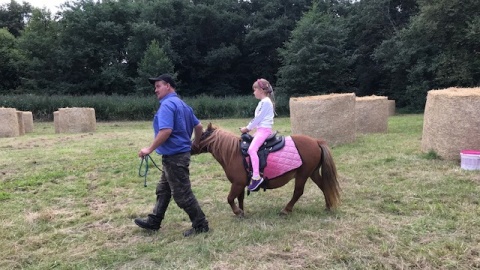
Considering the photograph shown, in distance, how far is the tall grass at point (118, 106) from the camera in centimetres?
2531

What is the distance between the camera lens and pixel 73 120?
16.1 metres

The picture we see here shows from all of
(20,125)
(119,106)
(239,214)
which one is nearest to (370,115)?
(239,214)

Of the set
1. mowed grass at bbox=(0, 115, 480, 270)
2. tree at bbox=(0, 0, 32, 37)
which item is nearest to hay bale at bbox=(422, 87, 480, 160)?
mowed grass at bbox=(0, 115, 480, 270)

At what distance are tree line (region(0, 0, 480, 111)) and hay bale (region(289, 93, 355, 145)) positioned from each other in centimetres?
1629

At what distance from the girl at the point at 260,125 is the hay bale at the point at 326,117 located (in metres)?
5.10

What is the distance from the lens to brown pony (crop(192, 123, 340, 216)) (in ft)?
16.0

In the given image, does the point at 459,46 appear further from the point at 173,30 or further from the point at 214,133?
the point at 173,30

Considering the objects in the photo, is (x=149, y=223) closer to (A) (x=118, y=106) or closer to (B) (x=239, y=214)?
(B) (x=239, y=214)

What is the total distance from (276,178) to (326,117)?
216 inches

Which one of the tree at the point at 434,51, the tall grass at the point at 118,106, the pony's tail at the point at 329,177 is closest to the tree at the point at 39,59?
the tall grass at the point at 118,106

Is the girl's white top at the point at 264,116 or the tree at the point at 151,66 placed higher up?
the tree at the point at 151,66

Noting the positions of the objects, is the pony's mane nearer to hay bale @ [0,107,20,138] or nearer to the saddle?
the saddle

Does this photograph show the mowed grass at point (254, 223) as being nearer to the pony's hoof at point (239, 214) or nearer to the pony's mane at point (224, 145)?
the pony's hoof at point (239, 214)

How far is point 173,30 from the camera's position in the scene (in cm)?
3975
